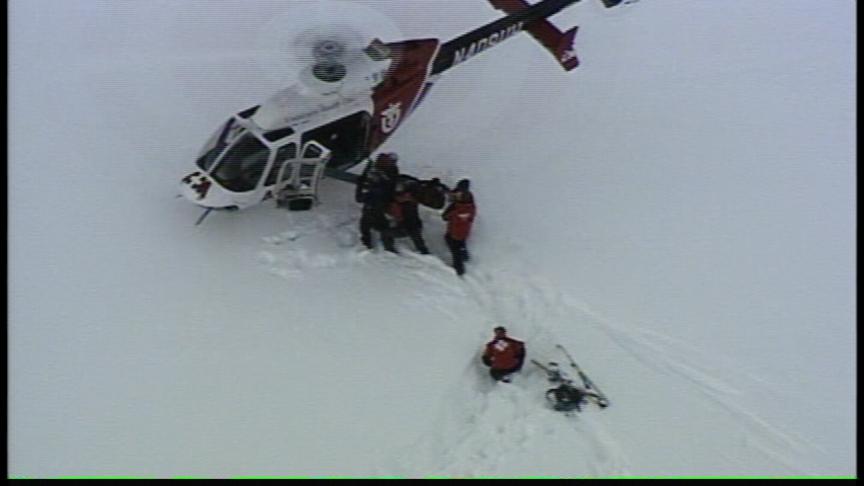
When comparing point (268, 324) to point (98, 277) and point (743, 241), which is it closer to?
point (98, 277)

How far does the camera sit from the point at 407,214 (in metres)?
8.62

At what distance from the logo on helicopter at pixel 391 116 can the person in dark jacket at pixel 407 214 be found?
572mm

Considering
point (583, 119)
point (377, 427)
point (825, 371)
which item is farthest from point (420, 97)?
point (825, 371)

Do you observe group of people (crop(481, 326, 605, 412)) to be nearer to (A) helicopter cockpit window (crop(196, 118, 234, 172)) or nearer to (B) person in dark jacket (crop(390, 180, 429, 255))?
(B) person in dark jacket (crop(390, 180, 429, 255))

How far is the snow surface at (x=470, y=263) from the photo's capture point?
25.3 feet

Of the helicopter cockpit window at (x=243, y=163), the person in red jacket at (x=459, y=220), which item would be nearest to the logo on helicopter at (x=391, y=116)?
the person in red jacket at (x=459, y=220)

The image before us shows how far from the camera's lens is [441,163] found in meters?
9.53

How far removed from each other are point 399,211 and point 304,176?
2.76 feet

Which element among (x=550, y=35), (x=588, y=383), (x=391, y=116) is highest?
(x=550, y=35)

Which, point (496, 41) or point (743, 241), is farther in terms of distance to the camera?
point (496, 41)

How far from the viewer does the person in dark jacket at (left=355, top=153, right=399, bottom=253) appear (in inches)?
338

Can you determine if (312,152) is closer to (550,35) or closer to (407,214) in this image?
(407,214)

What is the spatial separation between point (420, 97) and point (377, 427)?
3.08 m

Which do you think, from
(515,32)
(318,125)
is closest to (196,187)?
(318,125)
